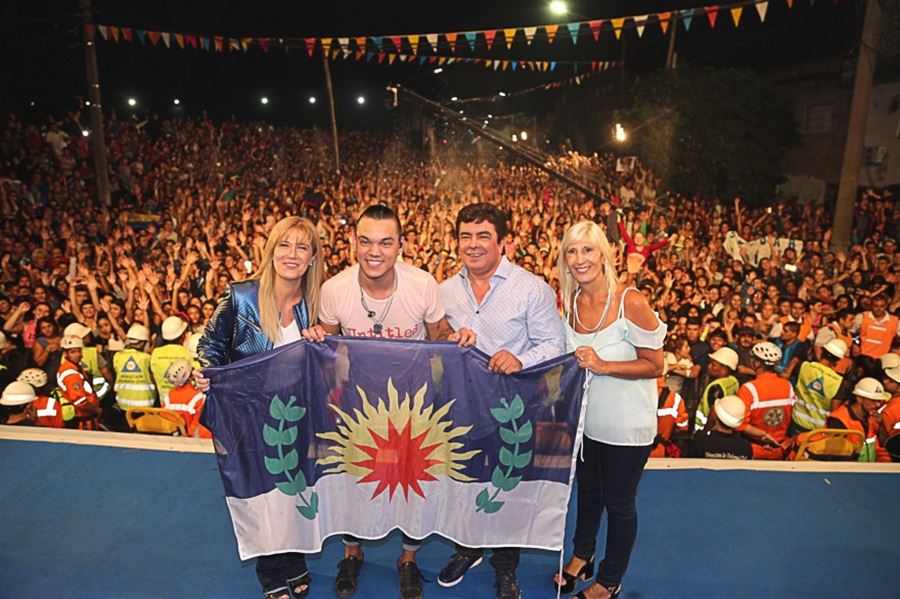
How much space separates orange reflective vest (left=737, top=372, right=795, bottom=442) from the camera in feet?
15.2

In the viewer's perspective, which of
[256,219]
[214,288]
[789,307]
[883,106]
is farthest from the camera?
[883,106]

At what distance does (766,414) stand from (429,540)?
2.85 m

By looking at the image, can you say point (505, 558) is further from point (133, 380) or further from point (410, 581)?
point (133, 380)

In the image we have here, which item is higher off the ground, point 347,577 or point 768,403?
point 768,403

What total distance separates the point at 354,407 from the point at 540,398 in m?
0.87

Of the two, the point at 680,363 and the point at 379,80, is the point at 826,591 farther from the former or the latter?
the point at 379,80

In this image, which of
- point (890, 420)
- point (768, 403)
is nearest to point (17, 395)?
point (768, 403)

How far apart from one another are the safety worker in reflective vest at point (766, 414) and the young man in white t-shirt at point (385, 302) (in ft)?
9.40

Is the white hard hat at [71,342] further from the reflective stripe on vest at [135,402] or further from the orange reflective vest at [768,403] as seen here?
the orange reflective vest at [768,403]

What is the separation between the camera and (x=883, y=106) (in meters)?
16.0

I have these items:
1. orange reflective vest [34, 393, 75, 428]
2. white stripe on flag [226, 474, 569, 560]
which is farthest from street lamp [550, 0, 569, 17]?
white stripe on flag [226, 474, 569, 560]

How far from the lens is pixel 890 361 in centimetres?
569

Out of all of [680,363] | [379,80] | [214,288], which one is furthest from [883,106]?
[379,80]

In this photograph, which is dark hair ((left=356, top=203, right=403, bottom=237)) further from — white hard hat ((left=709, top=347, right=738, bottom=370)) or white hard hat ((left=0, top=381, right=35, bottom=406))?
white hard hat ((left=0, top=381, right=35, bottom=406))
